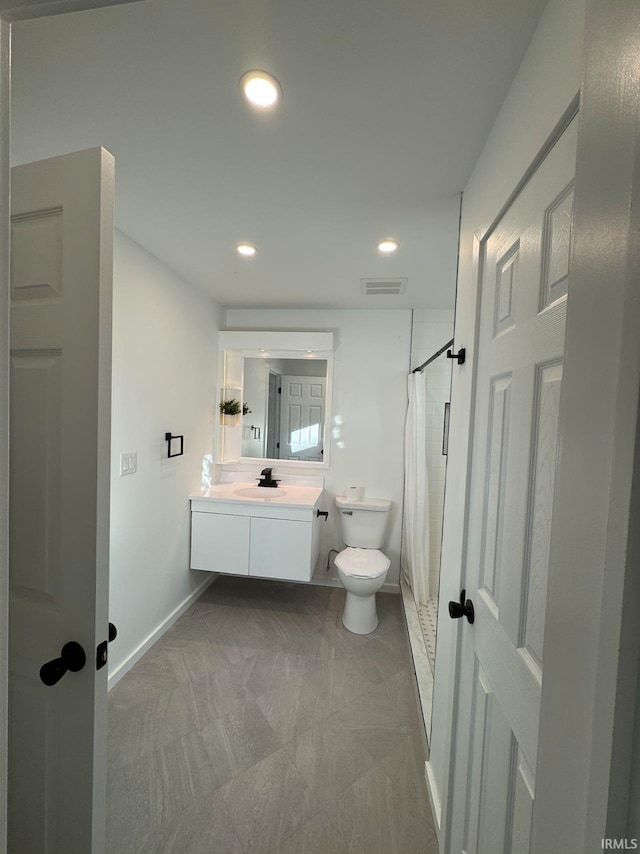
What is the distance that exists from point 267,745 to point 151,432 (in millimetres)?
1703

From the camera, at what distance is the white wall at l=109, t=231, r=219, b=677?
188 centimetres

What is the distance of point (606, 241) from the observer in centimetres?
34

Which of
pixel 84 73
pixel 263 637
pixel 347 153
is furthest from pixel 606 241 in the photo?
pixel 263 637

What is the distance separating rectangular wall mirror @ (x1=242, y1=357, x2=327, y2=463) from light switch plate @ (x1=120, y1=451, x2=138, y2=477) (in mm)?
1297

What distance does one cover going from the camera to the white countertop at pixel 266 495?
8.60ft

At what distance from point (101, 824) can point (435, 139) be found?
2057 millimetres

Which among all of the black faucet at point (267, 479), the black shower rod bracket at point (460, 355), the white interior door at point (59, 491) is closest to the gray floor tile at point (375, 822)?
the white interior door at point (59, 491)

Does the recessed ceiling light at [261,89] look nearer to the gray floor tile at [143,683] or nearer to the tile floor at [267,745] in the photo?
the tile floor at [267,745]

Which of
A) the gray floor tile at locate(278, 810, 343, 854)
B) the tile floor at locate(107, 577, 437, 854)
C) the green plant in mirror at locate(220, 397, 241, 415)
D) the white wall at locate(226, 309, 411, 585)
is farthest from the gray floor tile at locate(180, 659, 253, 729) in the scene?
the green plant in mirror at locate(220, 397, 241, 415)

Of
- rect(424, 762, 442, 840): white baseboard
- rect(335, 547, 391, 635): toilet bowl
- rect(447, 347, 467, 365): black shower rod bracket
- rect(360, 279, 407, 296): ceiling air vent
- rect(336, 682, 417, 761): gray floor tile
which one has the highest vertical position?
rect(360, 279, 407, 296): ceiling air vent

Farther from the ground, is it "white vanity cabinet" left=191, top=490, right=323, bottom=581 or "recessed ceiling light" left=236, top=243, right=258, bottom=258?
"recessed ceiling light" left=236, top=243, right=258, bottom=258

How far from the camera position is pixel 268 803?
1363mm

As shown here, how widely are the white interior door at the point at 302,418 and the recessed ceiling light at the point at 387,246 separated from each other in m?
1.36

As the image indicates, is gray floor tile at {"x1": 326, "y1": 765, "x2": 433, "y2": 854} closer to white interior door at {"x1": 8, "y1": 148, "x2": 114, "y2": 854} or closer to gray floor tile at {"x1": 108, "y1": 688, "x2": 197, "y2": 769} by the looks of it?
gray floor tile at {"x1": 108, "y1": 688, "x2": 197, "y2": 769}
